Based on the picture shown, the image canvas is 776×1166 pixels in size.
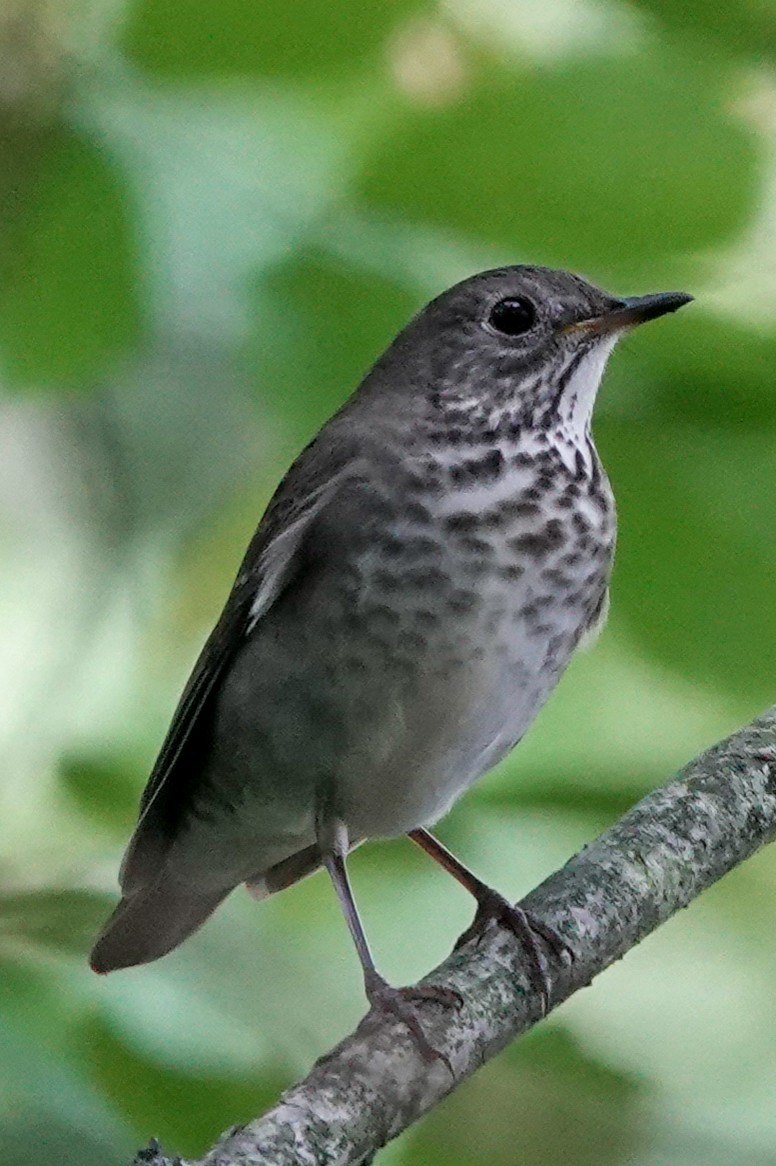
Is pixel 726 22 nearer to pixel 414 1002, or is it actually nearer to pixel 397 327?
pixel 397 327

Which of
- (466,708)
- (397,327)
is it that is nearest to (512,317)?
(397,327)

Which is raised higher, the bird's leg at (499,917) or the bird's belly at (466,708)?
the bird's belly at (466,708)

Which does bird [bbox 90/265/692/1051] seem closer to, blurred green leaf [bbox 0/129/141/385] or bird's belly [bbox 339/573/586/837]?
bird's belly [bbox 339/573/586/837]

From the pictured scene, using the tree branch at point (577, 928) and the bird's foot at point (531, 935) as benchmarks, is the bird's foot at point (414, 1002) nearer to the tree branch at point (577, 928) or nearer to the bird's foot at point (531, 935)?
the tree branch at point (577, 928)

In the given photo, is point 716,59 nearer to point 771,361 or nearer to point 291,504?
point 771,361

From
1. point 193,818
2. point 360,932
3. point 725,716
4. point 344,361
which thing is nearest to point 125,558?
point 193,818

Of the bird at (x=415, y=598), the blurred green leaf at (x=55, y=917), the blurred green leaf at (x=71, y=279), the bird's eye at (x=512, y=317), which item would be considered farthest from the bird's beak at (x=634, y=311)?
the blurred green leaf at (x=55, y=917)
